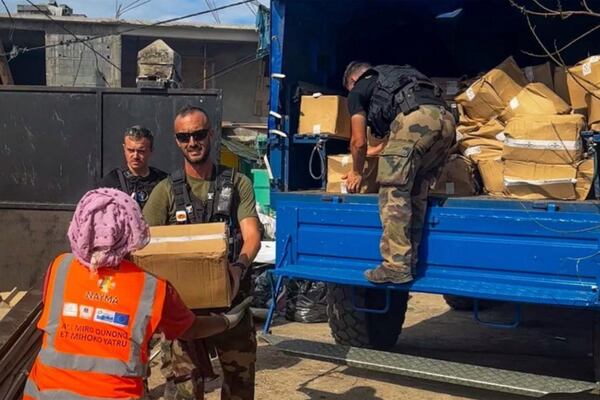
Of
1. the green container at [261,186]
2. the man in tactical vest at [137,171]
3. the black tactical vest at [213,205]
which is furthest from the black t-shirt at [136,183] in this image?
the green container at [261,186]

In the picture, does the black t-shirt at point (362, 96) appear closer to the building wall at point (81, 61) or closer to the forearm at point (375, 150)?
the forearm at point (375, 150)

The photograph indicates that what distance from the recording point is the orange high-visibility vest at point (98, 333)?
90.4 inches

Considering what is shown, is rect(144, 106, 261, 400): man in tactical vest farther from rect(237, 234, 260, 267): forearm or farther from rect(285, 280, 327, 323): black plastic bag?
rect(285, 280, 327, 323): black plastic bag

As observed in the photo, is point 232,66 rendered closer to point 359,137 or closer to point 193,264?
point 359,137

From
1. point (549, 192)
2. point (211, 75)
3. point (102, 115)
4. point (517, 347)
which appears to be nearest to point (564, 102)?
point (549, 192)

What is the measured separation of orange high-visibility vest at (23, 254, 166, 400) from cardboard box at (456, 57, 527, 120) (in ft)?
11.2

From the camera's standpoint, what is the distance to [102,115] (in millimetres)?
6434

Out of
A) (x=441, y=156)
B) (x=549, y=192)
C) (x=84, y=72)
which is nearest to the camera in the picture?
(x=549, y=192)

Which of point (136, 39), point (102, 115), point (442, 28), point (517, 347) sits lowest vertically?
point (517, 347)

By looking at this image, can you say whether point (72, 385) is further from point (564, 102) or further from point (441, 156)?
point (564, 102)

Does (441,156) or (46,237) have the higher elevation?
(441,156)

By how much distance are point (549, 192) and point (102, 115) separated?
142 inches

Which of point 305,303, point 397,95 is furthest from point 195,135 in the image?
point 305,303

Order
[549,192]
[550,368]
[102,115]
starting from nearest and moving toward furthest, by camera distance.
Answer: [549,192]
[550,368]
[102,115]
